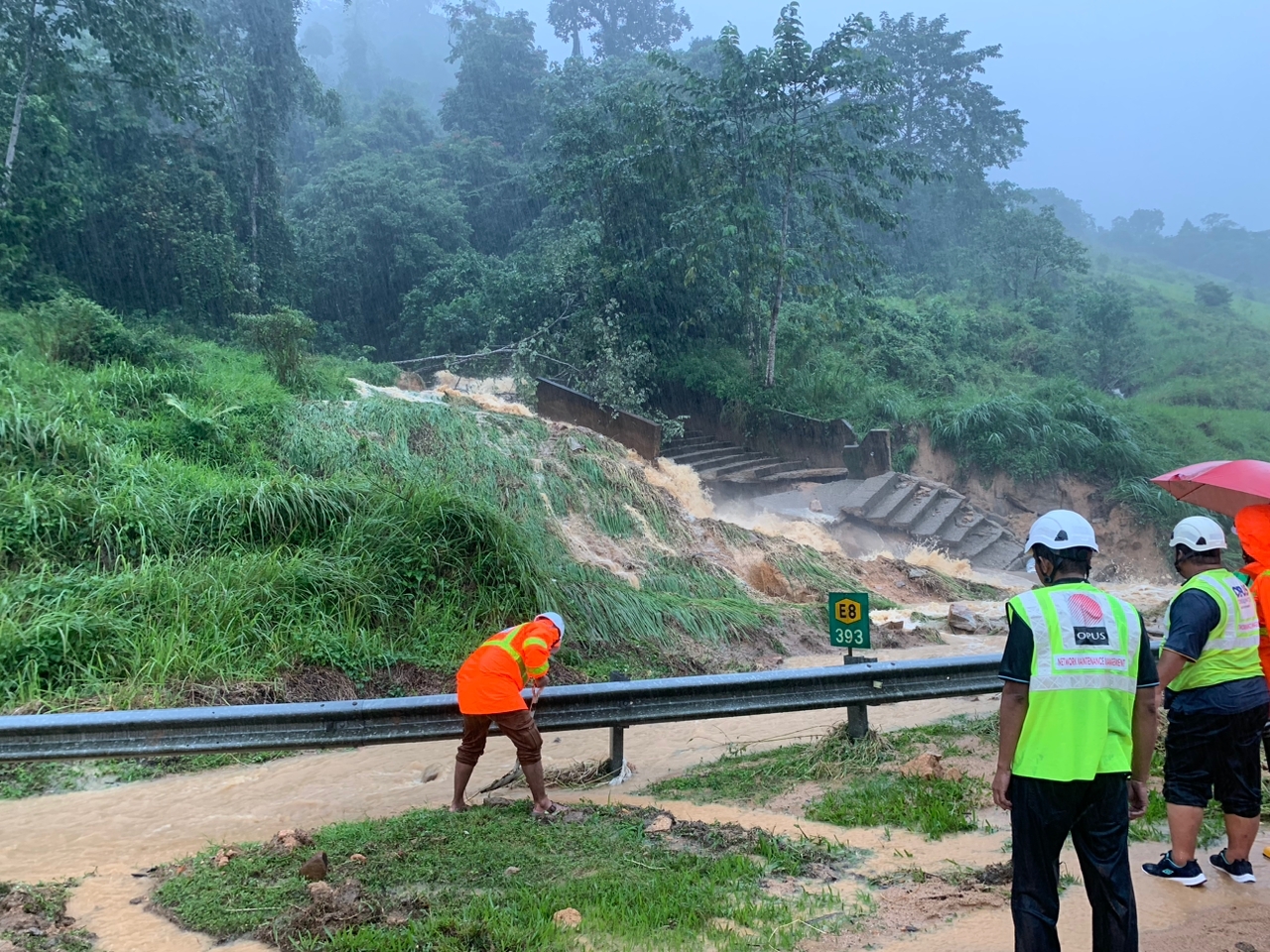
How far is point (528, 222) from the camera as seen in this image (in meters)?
38.2

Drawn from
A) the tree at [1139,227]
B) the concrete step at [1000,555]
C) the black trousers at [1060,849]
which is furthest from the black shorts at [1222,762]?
the tree at [1139,227]

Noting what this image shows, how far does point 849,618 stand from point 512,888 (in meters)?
3.14

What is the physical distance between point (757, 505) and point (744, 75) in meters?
11.4

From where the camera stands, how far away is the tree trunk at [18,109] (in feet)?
59.1

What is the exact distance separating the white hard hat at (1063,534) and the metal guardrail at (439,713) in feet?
9.30

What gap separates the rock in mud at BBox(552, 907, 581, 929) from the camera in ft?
12.1

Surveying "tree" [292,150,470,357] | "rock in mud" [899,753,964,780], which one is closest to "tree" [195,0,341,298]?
"tree" [292,150,470,357]

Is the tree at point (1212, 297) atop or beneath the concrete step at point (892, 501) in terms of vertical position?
atop

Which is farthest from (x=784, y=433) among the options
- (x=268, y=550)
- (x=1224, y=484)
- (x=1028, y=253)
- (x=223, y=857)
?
(x=1028, y=253)

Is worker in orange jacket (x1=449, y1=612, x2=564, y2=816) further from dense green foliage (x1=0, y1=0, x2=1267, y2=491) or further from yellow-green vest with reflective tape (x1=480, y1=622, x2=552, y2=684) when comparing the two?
dense green foliage (x1=0, y1=0, x2=1267, y2=491)

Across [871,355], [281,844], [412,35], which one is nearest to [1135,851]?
[281,844]

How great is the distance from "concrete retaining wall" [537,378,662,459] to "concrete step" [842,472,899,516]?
4.17 m

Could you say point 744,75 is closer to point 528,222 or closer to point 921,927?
point 528,222

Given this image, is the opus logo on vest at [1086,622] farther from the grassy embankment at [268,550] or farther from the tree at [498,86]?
the tree at [498,86]
